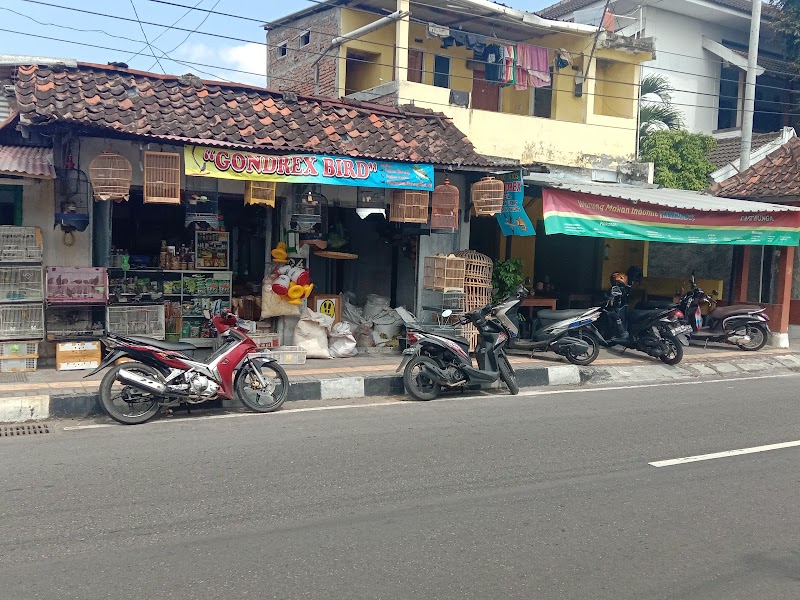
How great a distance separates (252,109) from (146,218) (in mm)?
2452

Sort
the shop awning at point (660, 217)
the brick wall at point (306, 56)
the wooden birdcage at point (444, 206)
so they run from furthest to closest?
the brick wall at point (306, 56) < the shop awning at point (660, 217) < the wooden birdcage at point (444, 206)

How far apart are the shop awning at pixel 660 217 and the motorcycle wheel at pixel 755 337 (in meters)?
1.61

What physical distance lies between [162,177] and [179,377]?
10.3ft

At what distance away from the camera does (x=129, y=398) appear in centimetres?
782

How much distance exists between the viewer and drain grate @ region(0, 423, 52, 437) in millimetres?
7438

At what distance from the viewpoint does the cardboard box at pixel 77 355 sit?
9.83 meters

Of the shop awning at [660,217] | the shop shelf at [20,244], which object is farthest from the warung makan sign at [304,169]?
the shop awning at [660,217]

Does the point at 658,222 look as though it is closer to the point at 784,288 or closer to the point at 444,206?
the point at 784,288

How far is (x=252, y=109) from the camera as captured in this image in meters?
11.2

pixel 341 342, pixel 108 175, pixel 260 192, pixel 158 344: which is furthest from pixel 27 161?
pixel 341 342

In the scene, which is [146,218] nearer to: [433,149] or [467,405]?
[433,149]

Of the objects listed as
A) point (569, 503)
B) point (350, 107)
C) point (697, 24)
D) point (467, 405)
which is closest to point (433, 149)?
point (350, 107)

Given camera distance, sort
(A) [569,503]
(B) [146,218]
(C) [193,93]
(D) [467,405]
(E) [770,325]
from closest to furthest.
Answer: (A) [569,503], (D) [467,405], (C) [193,93], (B) [146,218], (E) [770,325]

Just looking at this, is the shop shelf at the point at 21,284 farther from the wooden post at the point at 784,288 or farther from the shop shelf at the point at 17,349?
the wooden post at the point at 784,288
